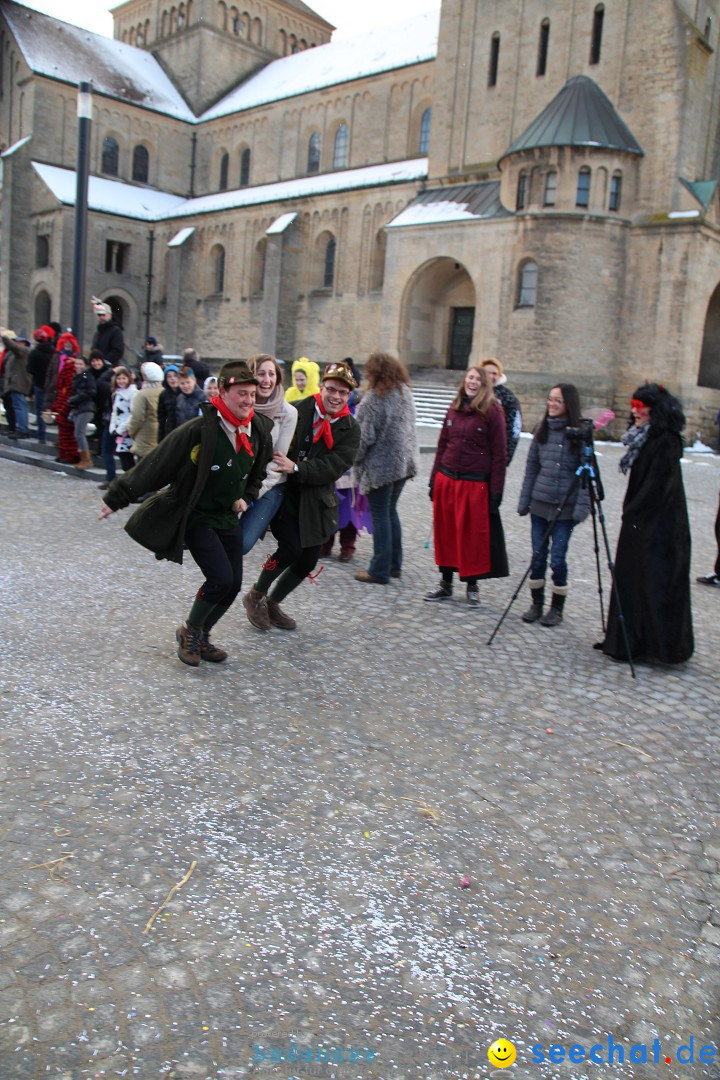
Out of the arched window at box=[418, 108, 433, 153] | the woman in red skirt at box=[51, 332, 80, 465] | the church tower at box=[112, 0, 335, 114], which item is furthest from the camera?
the church tower at box=[112, 0, 335, 114]

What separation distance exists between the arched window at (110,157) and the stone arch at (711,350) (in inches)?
1343

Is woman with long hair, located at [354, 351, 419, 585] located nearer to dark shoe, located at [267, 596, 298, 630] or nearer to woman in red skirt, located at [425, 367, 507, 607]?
woman in red skirt, located at [425, 367, 507, 607]

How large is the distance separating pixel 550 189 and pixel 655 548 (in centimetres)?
2599

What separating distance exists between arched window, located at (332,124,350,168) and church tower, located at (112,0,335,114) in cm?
1240

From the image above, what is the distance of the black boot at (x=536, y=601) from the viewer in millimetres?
6875

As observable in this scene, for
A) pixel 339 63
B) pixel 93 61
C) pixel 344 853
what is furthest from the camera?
pixel 93 61

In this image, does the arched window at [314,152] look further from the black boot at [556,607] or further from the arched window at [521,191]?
the black boot at [556,607]

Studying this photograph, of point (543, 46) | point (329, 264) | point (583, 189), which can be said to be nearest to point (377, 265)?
point (329, 264)

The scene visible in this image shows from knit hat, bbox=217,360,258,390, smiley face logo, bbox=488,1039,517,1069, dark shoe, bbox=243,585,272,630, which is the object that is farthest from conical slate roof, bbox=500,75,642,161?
smiley face logo, bbox=488,1039,517,1069

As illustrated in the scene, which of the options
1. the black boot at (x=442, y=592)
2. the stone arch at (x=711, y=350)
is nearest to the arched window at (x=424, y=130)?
the stone arch at (x=711, y=350)

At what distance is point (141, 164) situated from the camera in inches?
1955

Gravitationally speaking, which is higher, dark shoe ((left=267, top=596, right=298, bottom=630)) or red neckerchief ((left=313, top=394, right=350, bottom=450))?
red neckerchief ((left=313, top=394, right=350, bottom=450))

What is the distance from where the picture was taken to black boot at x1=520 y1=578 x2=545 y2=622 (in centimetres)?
688

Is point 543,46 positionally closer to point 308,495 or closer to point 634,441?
point 634,441
